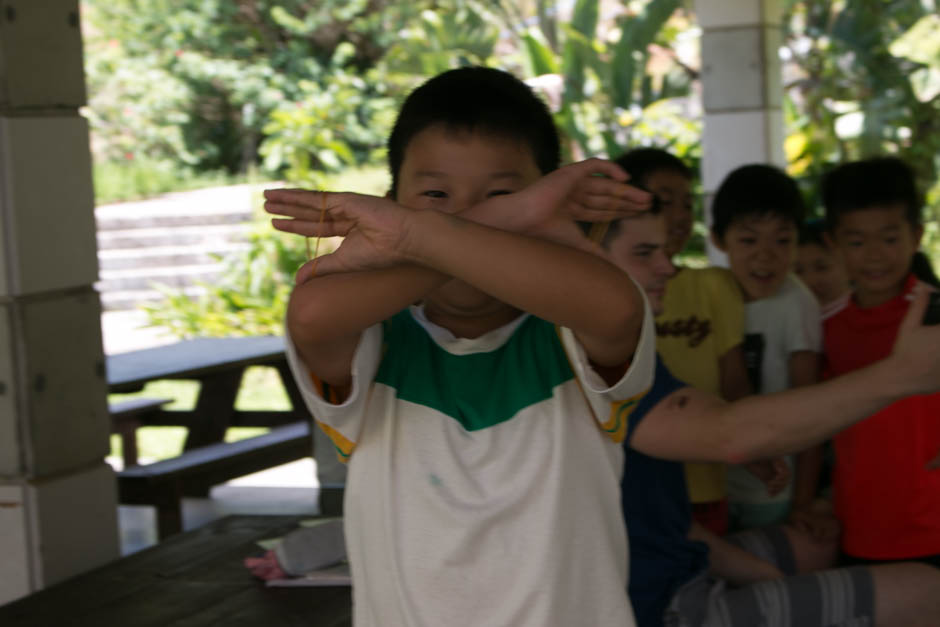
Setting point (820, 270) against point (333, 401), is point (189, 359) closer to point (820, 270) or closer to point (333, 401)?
point (820, 270)

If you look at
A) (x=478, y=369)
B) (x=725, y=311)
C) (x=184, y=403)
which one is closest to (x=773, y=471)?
(x=725, y=311)

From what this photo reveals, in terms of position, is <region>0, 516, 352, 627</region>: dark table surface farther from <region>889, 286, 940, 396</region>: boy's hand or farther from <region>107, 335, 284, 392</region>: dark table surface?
<region>107, 335, 284, 392</region>: dark table surface

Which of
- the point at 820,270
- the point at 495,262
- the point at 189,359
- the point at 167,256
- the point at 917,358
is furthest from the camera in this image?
the point at 167,256

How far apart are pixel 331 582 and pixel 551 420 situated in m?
1.40

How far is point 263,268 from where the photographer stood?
10.6 metres

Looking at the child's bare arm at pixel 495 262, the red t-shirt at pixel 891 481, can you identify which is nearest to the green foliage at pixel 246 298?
the red t-shirt at pixel 891 481

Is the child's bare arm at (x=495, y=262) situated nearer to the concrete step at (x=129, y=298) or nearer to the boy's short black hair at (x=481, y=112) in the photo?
the boy's short black hair at (x=481, y=112)

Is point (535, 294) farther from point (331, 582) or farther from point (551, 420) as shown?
point (331, 582)

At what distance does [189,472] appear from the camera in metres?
4.96

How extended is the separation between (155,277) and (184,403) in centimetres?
353

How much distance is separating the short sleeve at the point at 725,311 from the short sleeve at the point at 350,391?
1.69 meters

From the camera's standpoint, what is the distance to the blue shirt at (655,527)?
200cm

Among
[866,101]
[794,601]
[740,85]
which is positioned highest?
[866,101]

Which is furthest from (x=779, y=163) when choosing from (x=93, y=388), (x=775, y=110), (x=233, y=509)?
(x=93, y=388)
